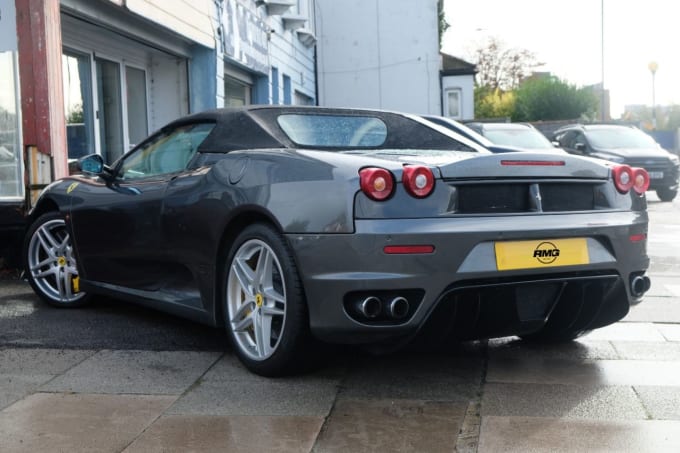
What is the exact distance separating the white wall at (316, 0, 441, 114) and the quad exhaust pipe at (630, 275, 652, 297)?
972 inches

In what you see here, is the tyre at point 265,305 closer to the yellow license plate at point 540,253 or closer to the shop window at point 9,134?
the yellow license plate at point 540,253

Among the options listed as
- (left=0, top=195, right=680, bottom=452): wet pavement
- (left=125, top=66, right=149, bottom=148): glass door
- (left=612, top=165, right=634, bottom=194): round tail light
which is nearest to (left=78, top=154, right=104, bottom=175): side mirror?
(left=0, top=195, right=680, bottom=452): wet pavement

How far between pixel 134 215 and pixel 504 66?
209ft

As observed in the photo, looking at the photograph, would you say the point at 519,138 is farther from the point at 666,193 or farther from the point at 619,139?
the point at 666,193

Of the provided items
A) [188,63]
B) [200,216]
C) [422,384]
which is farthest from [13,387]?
[188,63]

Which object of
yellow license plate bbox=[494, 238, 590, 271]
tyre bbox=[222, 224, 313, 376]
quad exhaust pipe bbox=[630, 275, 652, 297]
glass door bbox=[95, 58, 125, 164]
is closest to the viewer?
yellow license plate bbox=[494, 238, 590, 271]

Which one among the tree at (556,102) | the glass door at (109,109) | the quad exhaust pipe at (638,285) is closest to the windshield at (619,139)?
the glass door at (109,109)

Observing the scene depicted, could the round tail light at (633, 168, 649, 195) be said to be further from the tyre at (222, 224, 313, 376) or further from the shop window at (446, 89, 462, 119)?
the shop window at (446, 89, 462, 119)

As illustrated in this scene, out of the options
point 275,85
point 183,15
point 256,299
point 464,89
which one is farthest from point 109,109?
point 464,89

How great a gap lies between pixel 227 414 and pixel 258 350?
2.05 feet

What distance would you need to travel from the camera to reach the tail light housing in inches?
154

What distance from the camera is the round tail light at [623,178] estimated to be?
4500 mm

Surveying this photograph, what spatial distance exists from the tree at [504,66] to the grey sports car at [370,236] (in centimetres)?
6233

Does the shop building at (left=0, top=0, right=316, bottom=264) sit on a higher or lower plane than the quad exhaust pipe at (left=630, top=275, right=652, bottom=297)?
higher
